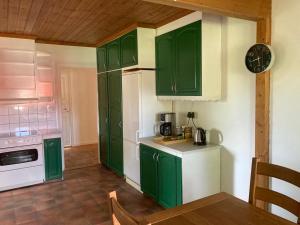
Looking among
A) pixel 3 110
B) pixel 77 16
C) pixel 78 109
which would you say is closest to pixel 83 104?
pixel 78 109

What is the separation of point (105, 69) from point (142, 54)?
4.01 feet

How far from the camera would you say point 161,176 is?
2.85 metres

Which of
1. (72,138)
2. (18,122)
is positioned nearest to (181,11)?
(18,122)

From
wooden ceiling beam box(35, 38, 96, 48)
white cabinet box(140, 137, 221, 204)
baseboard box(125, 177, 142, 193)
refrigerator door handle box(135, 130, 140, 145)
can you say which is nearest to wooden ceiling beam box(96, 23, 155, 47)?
wooden ceiling beam box(35, 38, 96, 48)

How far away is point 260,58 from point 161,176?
5.41 feet

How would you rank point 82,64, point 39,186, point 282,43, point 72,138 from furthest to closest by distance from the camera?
point 72,138, point 82,64, point 39,186, point 282,43

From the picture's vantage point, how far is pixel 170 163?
8.73 ft

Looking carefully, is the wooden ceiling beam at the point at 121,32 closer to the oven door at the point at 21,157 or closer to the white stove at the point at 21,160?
the white stove at the point at 21,160

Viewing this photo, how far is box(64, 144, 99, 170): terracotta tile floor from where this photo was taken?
4.88 m

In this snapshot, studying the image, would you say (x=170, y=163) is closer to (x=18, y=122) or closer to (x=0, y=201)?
(x=0, y=201)

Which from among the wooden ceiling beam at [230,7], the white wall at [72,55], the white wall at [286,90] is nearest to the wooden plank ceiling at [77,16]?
the white wall at [72,55]

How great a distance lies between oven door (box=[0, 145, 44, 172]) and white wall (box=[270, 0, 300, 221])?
3.30 metres

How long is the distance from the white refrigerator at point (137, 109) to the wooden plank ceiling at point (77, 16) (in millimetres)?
709

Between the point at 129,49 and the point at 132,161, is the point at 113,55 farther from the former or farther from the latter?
the point at 132,161
